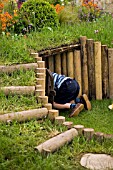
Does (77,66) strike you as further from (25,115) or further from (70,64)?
(25,115)

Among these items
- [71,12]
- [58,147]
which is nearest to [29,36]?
[71,12]

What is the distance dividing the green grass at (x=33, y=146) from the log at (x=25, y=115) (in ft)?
0.21

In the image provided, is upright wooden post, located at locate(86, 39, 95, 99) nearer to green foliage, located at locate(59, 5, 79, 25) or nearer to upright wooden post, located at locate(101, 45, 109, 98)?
upright wooden post, located at locate(101, 45, 109, 98)

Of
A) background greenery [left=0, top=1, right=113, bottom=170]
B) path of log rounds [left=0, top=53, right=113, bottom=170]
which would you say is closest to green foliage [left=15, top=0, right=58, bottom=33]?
background greenery [left=0, top=1, right=113, bottom=170]

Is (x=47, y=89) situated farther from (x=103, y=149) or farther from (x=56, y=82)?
(x=103, y=149)

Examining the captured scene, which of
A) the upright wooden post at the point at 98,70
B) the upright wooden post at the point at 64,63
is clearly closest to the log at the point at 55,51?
the upright wooden post at the point at 64,63

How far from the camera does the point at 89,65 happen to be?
831cm

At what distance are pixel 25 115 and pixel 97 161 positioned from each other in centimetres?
117

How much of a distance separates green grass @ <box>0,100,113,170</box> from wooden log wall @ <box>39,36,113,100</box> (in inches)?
88.4

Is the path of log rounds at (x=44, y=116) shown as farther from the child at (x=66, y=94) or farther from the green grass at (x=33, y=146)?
the child at (x=66, y=94)

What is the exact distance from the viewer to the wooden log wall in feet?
26.9

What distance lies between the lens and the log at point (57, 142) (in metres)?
5.30

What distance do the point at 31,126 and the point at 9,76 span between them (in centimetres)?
135

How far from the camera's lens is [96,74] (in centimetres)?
827
